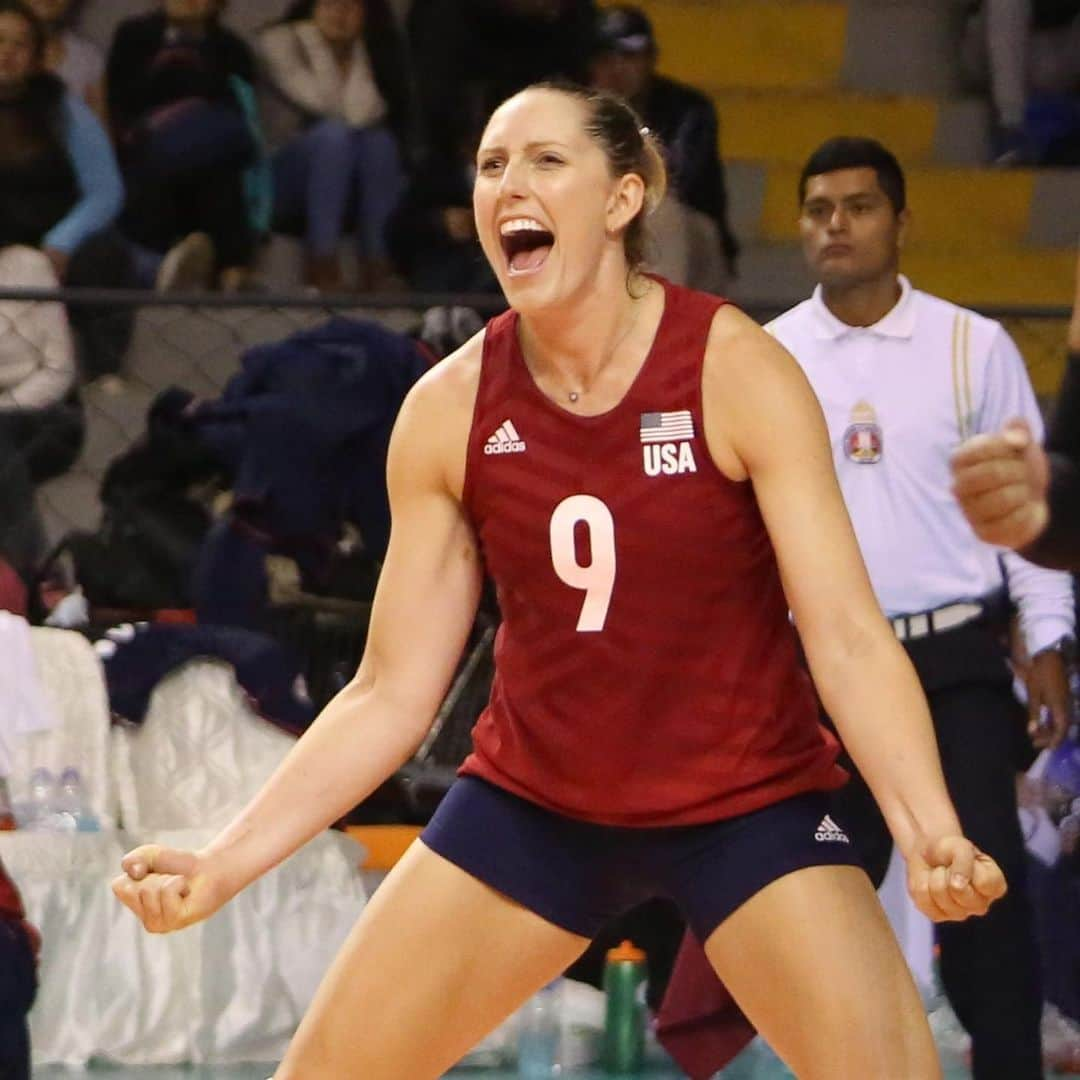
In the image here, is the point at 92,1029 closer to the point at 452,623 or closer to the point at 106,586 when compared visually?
the point at 106,586

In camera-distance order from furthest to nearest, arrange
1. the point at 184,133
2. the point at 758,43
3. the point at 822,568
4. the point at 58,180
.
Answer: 1. the point at 758,43
2. the point at 184,133
3. the point at 58,180
4. the point at 822,568

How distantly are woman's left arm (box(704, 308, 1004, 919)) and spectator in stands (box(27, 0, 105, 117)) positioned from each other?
18.9 feet

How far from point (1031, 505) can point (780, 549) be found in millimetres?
833

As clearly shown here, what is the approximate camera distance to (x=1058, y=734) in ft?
19.2

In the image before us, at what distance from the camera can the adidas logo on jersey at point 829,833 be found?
3722 mm

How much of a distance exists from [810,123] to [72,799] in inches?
211

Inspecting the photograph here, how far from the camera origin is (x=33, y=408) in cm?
764

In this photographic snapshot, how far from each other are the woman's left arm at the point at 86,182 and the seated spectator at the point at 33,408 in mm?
727

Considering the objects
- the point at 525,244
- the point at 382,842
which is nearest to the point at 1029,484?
the point at 525,244

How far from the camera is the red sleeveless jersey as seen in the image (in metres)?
3.72

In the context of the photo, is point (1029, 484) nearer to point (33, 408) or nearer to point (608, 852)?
point (608, 852)

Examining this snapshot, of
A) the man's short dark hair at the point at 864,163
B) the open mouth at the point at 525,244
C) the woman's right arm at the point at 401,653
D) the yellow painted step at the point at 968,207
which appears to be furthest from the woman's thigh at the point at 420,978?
the yellow painted step at the point at 968,207

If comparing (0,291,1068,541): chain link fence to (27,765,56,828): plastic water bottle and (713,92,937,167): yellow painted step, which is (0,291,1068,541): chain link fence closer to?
(27,765,56,828): plastic water bottle

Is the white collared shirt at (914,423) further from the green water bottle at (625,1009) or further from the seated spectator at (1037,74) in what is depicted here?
the seated spectator at (1037,74)
